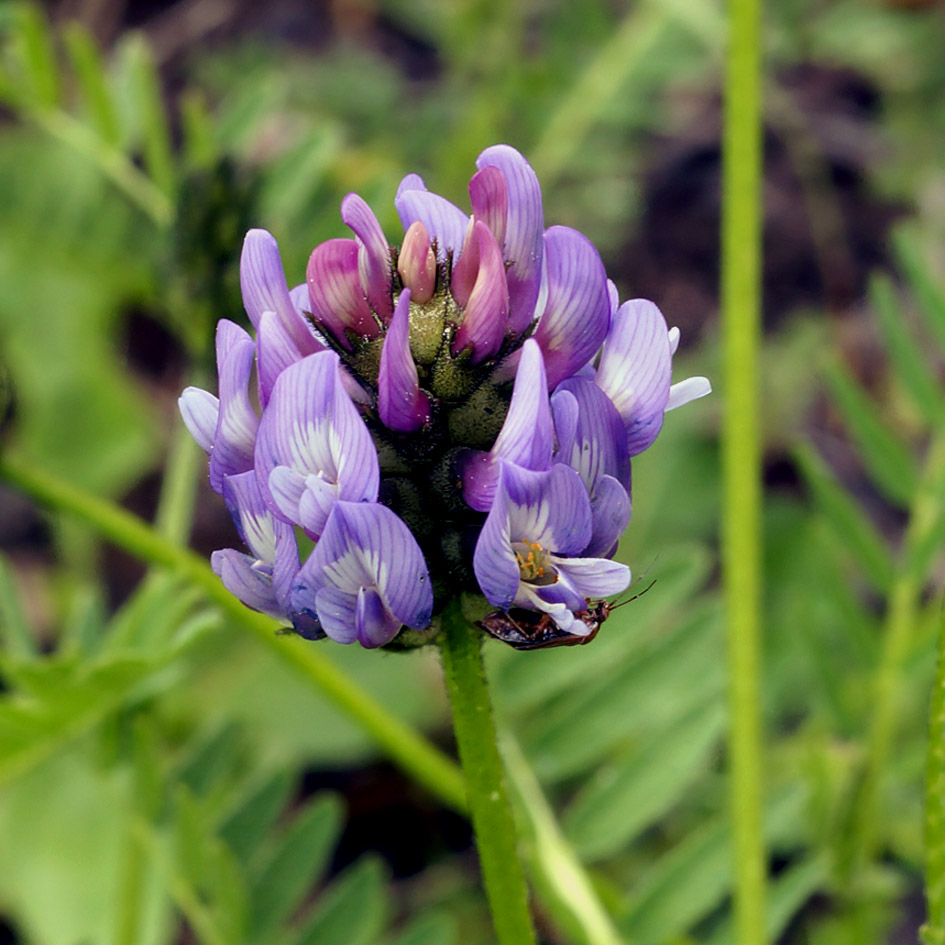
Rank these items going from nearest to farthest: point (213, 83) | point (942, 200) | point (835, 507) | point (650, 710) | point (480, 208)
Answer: point (480, 208), point (650, 710), point (835, 507), point (213, 83), point (942, 200)

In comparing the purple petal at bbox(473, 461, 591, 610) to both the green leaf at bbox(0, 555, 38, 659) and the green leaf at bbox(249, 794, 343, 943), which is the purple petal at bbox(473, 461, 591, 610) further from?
the green leaf at bbox(249, 794, 343, 943)

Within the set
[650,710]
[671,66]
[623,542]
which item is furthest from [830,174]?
[650,710]

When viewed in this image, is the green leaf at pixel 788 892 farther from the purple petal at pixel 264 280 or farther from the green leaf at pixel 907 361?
the purple petal at pixel 264 280

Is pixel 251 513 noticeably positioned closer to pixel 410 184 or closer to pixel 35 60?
pixel 410 184

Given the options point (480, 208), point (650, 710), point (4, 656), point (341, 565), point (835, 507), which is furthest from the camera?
point (835, 507)

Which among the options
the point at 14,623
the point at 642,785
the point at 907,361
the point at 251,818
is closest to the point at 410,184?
the point at 14,623

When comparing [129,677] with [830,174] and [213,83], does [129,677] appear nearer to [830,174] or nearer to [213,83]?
[213,83]

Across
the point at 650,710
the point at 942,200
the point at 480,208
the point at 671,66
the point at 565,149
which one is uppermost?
the point at 942,200
